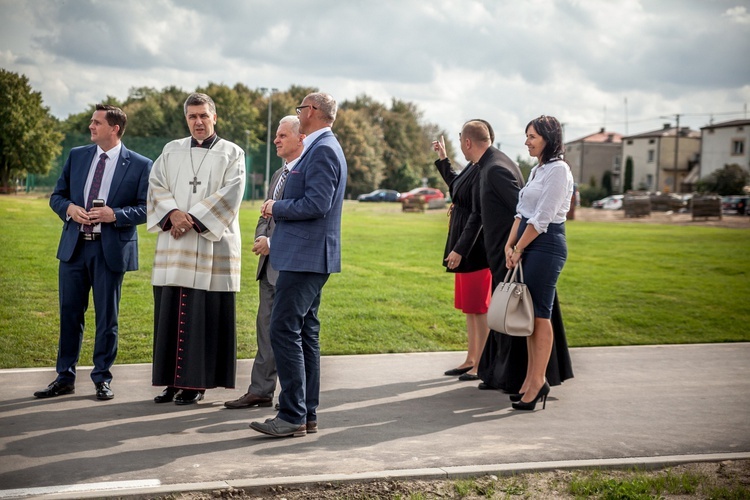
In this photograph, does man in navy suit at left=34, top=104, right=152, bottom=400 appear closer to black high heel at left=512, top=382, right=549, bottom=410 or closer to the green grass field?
the green grass field

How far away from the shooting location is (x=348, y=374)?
8.36m

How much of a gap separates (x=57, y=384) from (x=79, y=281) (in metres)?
0.84

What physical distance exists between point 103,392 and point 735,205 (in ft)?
184

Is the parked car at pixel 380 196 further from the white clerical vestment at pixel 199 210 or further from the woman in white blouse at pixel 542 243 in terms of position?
the white clerical vestment at pixel 199 210

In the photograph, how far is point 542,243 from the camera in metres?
7.11

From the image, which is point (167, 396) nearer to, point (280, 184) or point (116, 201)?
point (116, 201)

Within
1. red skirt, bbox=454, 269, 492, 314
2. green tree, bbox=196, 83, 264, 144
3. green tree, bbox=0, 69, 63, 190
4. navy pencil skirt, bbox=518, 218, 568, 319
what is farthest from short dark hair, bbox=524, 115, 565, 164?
green tree, bbox=196, 83, 264, 144

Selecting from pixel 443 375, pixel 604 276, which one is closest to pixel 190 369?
pixel 443 375

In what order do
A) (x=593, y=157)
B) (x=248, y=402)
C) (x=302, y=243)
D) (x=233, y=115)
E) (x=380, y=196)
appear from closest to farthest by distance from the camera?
(x=302, y=243)
(x=248, y=402)
(x=233, y=115)
(x=380, y=196)
(x=593, y=157)

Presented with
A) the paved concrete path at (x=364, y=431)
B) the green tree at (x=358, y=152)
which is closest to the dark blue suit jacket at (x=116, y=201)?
the paved concrete path at (x=364, y=431)

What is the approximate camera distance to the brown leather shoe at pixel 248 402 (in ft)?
22.6

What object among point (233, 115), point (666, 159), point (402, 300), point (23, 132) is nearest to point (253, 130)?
point (233, 115)

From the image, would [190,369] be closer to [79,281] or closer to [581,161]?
[79,281]

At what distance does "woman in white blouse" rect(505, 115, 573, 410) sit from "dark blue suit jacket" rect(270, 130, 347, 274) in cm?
186
